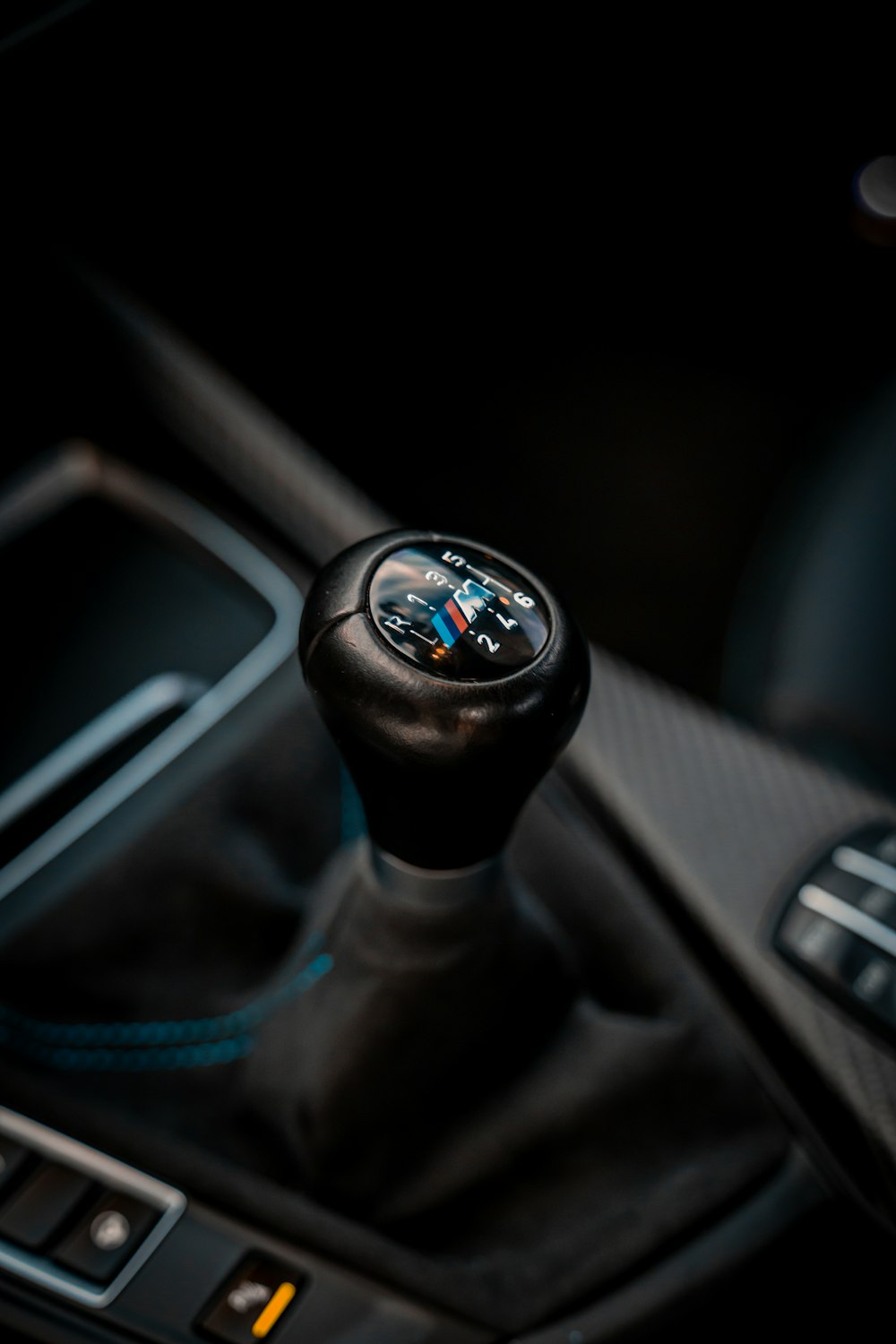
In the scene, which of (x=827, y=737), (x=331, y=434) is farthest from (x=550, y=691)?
(x=331, y=434)

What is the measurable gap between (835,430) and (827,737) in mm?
651

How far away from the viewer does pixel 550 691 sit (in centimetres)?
44

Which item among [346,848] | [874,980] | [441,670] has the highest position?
[441,670]

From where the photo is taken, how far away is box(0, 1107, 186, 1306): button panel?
54cm

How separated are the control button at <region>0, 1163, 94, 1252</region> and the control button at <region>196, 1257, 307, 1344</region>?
80mm

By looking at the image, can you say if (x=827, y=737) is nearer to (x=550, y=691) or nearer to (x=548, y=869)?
(x=548, y=869)

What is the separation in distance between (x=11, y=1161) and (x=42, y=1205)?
0.09ft

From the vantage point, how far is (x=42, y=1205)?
0.55 meters

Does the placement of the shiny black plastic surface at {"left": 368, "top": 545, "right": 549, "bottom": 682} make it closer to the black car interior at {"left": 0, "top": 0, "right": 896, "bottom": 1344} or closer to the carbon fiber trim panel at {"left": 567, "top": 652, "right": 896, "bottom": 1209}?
the black car interior at {"left": 0, "top": 0, "right": 896, "bottom": 1344}

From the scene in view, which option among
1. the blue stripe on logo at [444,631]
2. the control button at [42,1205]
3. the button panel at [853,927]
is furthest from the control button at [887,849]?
the control button at [42,1205]

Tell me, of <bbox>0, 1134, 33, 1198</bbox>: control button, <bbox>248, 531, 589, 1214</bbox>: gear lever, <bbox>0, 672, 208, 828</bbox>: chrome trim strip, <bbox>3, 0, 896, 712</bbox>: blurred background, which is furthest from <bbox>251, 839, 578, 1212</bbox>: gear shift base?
<bbox>3, 0, 896, 712</bbox>: blurred background

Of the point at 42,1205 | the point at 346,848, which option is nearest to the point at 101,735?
the point at 346,848

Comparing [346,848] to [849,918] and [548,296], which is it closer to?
[849,918]

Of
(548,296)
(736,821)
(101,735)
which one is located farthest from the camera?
(548,296)
